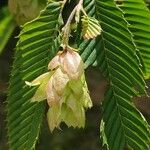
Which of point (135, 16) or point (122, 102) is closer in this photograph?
point (122, 102)

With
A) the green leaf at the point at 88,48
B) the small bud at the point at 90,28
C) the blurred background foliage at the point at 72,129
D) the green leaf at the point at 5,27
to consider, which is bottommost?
the blurred background foliage at the point at 72,129

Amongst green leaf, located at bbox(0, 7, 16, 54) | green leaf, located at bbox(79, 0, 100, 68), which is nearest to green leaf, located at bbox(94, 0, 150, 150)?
green leaf, located at bbox(79, 0, 100, 68)

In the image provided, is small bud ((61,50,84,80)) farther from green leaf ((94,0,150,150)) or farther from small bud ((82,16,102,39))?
green leaf ((94,0,150,150))

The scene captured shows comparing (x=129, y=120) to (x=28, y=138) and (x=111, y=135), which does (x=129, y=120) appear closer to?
(x=111, y=135)

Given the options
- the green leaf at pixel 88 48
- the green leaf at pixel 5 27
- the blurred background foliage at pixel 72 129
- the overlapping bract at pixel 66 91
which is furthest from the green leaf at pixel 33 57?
the blurred background foliage at pixel 72 129

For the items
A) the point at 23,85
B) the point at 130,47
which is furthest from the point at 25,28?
the point at 130,47

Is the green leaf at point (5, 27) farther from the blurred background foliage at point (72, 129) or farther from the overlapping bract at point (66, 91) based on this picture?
the overlapping bract at point (66, 91)
